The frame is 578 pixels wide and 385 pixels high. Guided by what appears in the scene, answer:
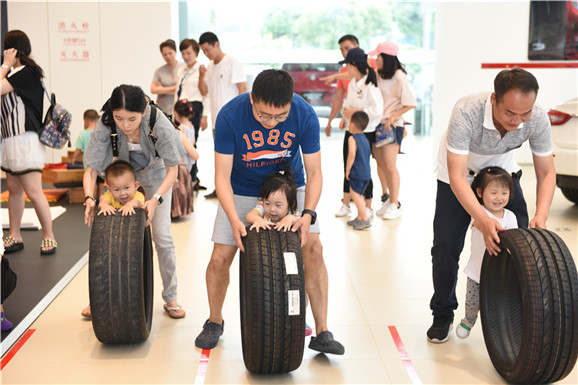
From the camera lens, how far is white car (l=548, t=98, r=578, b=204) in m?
6.61

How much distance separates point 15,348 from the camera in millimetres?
3719

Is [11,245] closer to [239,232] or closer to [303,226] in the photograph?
[239,232]

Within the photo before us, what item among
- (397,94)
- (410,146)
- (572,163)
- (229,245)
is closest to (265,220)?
(229,245)

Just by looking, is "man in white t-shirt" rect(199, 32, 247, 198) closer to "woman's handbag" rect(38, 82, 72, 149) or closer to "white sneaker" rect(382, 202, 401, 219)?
"white sneaker" rect(382, 202, 401, 219)

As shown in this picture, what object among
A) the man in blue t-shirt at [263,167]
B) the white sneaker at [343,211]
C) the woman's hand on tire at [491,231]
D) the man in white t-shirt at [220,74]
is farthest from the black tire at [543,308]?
the man in white t-shirt at [220,74]

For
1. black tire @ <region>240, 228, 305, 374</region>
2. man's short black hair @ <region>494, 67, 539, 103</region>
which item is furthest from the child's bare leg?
man's short black hair @ <region>494, 67, 539, 103</region>

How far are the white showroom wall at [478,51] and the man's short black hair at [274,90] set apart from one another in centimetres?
762

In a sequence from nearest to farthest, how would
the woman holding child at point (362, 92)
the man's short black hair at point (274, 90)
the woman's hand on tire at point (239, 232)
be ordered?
1. the man's short black hair at point (274, 90)
2. the woman's hand on tire at point (239, 232)
3. the woman holding child at point (362, 92)

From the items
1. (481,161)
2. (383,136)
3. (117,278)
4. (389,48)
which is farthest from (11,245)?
(389,48)

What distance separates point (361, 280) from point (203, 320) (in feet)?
4.18

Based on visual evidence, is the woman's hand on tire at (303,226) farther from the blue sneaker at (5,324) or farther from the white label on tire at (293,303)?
the blue sneaker at (5,324)

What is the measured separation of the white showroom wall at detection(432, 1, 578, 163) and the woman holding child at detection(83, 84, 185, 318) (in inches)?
281

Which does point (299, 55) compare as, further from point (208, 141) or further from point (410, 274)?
point (410, 274)

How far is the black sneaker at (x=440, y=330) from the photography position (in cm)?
379
